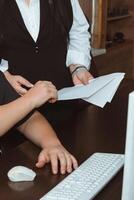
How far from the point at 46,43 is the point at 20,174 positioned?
3.03 ft

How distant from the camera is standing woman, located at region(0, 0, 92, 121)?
1835mm

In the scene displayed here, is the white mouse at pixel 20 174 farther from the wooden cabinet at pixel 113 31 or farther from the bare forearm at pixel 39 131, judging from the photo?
the wooden cabinet at pixel 113 31

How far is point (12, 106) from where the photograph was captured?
4.33 feet

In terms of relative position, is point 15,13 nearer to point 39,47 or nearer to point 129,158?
point 39,47

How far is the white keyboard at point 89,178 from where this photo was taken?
1.00 meters

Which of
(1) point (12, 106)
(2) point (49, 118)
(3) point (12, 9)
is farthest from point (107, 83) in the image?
(3) point (12, 9)

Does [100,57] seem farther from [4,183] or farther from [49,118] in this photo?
[4,183]

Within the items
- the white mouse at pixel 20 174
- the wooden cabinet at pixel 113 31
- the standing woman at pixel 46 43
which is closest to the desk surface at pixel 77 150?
the white mouse at pixel 20 174

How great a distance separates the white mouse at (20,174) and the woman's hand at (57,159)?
78 millimetres

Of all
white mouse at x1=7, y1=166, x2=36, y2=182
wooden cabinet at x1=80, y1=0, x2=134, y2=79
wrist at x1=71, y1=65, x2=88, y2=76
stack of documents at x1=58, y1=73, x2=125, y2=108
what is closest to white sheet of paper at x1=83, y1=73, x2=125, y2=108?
stack of documents at x1=58, y1=73, x2=125, y2=108

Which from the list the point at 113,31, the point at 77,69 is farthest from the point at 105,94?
the point at 113,31

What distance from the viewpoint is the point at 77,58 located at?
2.00m

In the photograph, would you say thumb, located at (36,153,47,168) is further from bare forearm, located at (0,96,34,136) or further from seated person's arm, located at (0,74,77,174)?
bare forearm, located at (0,96,34,136)

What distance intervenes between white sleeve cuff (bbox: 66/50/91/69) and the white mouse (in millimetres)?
949
